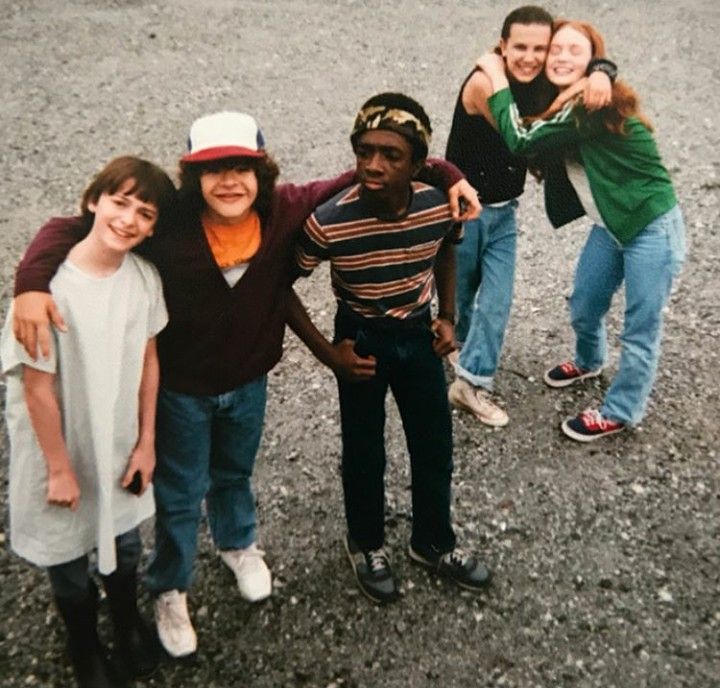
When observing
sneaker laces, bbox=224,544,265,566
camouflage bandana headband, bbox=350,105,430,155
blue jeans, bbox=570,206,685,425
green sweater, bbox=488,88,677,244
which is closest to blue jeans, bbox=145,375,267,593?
sneaker laces, bbox=224,544,265,566

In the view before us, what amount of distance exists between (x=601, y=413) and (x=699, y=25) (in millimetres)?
8142

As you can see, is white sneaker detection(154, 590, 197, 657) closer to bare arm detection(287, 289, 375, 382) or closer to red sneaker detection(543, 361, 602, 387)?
bare arm detection(287, 289, 375, 382)

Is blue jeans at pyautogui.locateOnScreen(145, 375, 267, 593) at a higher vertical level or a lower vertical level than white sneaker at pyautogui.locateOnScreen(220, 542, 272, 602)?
higher

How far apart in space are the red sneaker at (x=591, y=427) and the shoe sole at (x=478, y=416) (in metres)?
0.32

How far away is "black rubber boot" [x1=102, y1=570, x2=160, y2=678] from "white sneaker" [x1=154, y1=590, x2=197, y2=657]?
0.05m

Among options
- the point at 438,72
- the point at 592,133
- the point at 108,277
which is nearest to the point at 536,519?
the point at 592,133

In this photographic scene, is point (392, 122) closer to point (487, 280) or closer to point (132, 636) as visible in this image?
point (487, 280)

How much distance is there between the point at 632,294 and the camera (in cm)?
366

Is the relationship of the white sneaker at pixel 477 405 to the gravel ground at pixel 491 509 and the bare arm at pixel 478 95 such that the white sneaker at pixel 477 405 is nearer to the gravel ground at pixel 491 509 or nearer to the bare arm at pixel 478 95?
the gravel ground at pixel 491 509

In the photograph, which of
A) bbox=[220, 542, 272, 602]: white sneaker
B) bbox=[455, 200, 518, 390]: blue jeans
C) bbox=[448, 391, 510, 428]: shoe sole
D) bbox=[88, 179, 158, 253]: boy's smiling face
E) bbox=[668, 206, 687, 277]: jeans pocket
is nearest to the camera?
bbox=[88, 179, 158, 253]: boy's smiling face

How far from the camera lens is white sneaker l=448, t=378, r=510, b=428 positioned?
409cm

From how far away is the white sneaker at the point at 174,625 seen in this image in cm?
285

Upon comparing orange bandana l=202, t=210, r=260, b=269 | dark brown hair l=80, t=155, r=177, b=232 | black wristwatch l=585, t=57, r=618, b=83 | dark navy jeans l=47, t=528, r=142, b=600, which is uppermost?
black wristwatch l=585, t=57, r=618, b=83

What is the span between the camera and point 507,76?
139 inches
